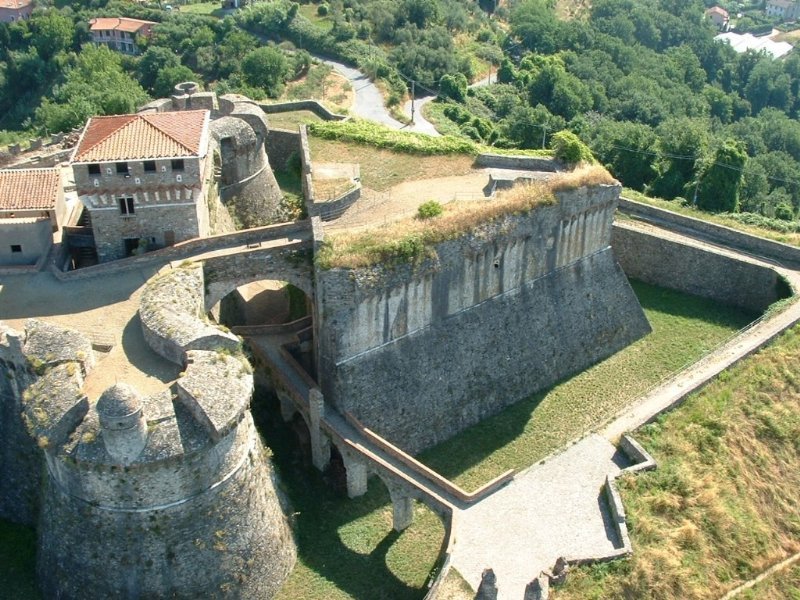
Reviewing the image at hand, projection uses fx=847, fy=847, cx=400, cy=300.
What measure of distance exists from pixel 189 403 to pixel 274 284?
1555 cm

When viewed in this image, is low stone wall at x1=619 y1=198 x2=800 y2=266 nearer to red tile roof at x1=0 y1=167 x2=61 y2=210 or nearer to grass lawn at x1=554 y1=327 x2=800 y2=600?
grass lawn at x1=554 y1=327 x2=800 y2=600

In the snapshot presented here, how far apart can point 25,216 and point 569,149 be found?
2252 centimetres

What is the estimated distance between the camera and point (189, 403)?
2281 centimetres

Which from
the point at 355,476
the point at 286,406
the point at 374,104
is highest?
the point at 374,104

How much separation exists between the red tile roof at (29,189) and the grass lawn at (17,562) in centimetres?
1109

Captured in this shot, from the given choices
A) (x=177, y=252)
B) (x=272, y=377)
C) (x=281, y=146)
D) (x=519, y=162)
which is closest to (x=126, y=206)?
(x=177, y=252)

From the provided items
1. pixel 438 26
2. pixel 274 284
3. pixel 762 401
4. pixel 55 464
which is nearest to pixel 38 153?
pixel 274 284

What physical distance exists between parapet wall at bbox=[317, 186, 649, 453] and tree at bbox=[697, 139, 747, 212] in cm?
1587

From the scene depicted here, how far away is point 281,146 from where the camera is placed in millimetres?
45844

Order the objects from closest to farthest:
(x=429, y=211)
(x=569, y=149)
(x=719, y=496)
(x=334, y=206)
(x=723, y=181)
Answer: (x=719, y=496), (x=429, y=211), (x=334, y=206), (x=569, y=149), (x=723, y=181)

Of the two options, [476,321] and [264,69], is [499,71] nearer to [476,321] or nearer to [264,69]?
[264,69]

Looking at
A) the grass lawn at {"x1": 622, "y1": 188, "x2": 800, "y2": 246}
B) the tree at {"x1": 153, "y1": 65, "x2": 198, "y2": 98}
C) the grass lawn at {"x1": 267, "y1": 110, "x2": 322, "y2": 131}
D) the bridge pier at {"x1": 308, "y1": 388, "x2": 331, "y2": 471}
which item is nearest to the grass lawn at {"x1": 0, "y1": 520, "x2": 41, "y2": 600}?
the bridge pier at {"x1": 308, "y1": 388, "x2": 331, "y2": 471}

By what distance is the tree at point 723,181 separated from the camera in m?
49.5

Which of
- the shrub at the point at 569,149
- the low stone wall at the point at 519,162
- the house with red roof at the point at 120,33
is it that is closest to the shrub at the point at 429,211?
the low stone wall at the point at 519,162
